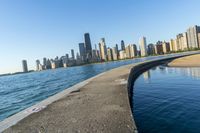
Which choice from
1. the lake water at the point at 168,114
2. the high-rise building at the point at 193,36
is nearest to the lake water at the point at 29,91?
the lake water at the point at 168,114

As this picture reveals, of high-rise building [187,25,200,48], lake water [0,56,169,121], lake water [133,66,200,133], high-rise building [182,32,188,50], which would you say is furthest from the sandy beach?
high-rise building [182,32,188,50]

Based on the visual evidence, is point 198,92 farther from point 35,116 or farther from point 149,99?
point 35,116

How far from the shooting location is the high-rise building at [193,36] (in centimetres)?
17050

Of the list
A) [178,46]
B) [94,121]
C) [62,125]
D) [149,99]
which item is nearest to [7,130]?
[62,125]

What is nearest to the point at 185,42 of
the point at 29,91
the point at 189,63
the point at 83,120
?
the point at 189,63

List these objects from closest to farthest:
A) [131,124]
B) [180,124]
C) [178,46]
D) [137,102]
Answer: [131,124]
[180,124]
[137,102]
[178,46]

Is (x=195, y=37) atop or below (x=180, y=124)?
atop

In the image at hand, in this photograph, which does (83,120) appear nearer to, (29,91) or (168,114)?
(168,114)

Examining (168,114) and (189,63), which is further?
(189,63)

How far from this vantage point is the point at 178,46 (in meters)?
194

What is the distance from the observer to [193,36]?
172750 millimetres

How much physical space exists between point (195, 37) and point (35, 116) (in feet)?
604

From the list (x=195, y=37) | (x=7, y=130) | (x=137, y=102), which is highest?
(x=195, y=37)

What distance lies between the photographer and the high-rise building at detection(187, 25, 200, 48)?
559ft
